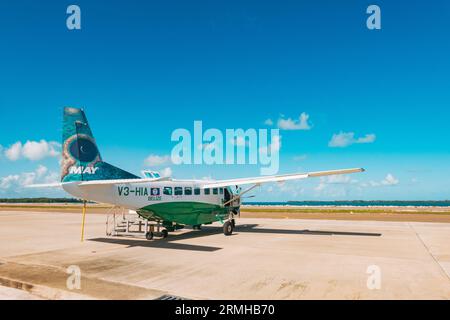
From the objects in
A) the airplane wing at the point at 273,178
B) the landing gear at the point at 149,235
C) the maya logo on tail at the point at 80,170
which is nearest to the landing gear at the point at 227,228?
the airplane wing at the point at 273,178

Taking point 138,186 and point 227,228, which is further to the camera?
point 227,228

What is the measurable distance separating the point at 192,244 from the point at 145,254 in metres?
3.26

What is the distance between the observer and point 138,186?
1661 centimetres

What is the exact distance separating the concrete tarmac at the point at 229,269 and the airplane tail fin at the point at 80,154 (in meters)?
3.41

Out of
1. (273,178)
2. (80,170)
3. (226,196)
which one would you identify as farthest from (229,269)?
(226,196)

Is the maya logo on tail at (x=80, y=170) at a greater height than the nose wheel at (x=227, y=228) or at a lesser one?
greater

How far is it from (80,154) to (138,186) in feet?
10.3

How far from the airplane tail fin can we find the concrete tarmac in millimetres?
3412

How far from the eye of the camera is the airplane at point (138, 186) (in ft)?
49.5

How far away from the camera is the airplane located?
1509 cm

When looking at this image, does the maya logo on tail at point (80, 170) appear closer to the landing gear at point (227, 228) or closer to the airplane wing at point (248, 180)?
the airplane wing at point (248, 180)

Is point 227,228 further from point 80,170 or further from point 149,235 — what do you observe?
point 80,170

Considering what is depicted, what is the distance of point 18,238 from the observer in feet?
61.7
